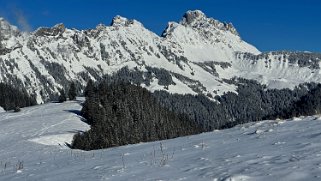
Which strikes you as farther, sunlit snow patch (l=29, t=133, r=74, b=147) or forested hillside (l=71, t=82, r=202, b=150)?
forested hillside (l=71, t=82, r=202, b=150)

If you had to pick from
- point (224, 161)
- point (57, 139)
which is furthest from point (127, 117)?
point (224, 161)

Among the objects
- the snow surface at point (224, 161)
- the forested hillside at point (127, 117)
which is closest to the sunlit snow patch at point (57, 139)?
the forested hillside at point (127, 117)

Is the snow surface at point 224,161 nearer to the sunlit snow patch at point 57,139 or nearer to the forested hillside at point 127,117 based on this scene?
the sunlit snow patch at point 57,139

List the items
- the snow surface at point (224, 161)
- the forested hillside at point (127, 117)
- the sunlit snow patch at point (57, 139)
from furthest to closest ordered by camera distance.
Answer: the forested hillside at point (127, 117), the sunlit snow patch at point (57, 139), the snow surface at point (224, 161)

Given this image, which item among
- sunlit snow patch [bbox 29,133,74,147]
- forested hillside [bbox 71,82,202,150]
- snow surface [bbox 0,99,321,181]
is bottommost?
snow surface [bbox 0,99,321,181]

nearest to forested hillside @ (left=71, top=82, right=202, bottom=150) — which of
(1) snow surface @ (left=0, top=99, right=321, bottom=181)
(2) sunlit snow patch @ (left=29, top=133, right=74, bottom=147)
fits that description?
(2) sunlit snow patch @ (left=29, top=133, right=74, bottom=147)

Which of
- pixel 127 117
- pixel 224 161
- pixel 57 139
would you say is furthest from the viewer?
pixel 127 117

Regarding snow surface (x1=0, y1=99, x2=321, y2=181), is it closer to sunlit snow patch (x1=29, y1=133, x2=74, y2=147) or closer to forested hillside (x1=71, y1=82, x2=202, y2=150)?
sunlit snow patch (x1=29, y1=133, x2=74, y2=147)

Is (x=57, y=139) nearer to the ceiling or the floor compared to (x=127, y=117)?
nearer to the floor

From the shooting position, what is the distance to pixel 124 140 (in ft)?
381

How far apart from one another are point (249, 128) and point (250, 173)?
13016 millimetres

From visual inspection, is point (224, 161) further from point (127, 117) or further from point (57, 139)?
point (127, 117)

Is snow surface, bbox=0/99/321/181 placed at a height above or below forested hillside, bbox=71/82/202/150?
below

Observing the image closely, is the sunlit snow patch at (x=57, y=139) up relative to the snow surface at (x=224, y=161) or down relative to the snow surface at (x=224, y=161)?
up
